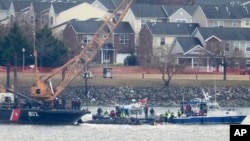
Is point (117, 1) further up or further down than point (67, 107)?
further up

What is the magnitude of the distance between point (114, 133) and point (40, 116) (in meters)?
8.97

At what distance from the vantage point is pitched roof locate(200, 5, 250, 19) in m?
128

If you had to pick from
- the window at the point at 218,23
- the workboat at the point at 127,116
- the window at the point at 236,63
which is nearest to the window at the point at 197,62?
the window at the point at 236,63

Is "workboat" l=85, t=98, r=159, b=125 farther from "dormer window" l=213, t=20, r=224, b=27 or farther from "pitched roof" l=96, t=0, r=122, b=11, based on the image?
"pitched roof" l=96, t=0, r=122, b=11

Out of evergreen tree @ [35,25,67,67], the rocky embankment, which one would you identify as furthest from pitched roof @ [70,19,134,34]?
the rocky embankment

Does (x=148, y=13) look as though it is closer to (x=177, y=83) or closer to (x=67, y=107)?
(x=177, y=83)

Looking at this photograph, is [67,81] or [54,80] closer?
[67,81]

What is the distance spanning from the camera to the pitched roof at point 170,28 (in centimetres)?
12225

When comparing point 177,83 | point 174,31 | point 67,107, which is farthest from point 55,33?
point 67,107

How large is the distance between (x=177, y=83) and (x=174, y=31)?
21361mm

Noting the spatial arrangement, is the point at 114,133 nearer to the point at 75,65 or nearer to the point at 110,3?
the point at 75,65

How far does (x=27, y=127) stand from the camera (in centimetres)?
7181

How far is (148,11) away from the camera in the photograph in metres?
131

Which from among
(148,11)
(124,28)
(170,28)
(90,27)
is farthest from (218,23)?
(90,27)
